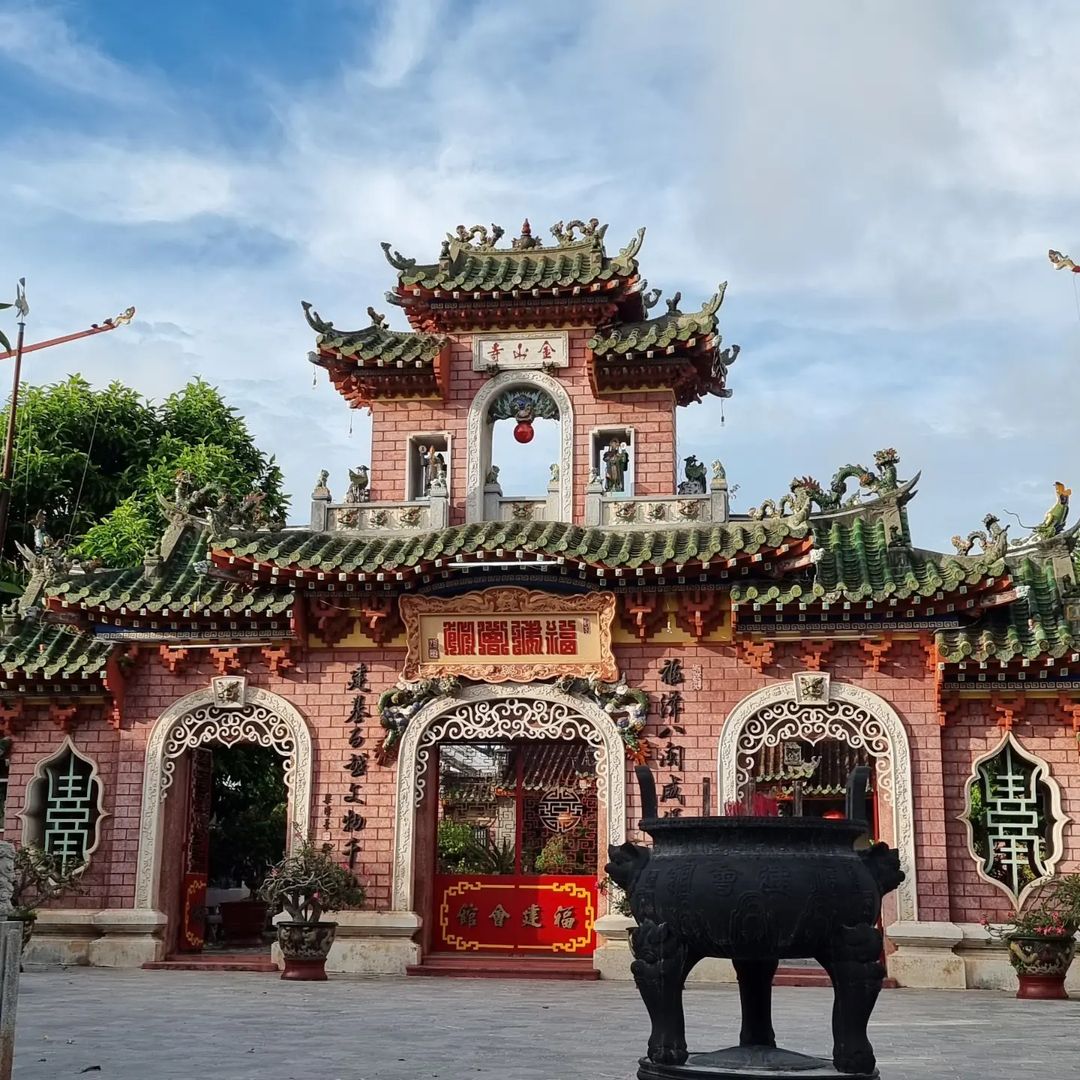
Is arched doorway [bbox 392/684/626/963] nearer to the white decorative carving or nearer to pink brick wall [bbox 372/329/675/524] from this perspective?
pink brick wall [bbox 372/329/675/524]

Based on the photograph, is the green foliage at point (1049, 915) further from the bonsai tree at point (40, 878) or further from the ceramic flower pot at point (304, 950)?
the bonsai tree at point (40, 878)

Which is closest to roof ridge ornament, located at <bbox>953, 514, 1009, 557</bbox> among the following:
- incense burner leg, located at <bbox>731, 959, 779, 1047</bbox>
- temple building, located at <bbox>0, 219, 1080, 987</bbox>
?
temple building, located at <bbox>0, 219, 1080, 987</bbox>

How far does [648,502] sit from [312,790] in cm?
500

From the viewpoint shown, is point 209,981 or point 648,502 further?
point 648,502

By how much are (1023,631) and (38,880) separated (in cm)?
1090

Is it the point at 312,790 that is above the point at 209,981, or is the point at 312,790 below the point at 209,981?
above

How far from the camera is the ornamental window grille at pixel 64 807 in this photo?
1531cm

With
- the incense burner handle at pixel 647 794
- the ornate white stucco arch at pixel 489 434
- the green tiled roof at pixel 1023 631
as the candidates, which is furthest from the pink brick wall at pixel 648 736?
the incense burner handle at pixel 647 794

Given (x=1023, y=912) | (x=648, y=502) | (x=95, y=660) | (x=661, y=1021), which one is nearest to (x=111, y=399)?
(x=95, y=660)

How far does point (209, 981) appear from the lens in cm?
1323

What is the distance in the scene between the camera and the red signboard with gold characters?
50.2ft

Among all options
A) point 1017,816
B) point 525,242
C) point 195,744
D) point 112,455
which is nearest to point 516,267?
point 525,242

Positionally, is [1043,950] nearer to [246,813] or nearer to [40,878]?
[40,878]

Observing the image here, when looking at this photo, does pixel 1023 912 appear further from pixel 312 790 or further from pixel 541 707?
pixel 312 790
